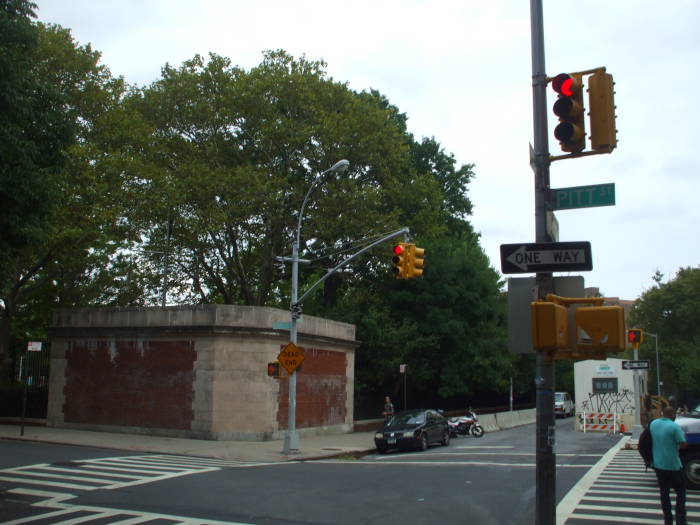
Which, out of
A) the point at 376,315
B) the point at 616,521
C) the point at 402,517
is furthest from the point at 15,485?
the point at 376,315

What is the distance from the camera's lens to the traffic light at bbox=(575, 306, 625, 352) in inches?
256

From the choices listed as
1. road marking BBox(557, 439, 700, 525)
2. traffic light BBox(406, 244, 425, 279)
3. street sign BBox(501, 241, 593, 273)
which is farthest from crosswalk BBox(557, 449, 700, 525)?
traffic light BBox(406, 244, 425, 279)

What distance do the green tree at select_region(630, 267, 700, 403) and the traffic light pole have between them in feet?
209

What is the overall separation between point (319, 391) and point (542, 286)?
23445 millimetres

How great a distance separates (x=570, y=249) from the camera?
7.21 m

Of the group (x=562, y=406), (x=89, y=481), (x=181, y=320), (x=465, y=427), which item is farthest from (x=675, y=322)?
(x=89, y=481)

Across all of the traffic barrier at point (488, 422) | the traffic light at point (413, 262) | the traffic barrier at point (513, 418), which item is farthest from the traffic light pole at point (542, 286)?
the traffic barrier at point (513, 418)

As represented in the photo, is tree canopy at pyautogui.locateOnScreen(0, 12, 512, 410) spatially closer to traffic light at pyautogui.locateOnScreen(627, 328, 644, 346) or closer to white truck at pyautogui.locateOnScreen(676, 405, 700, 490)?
traffic light at pyautogui.locateOnScreen(627, 328, 644, 346)

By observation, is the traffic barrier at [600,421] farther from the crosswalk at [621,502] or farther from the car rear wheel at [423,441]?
the crosswalk at [621,502]

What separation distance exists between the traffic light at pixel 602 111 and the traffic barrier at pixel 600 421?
31.4 m

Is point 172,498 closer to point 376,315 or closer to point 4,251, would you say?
point 4,251

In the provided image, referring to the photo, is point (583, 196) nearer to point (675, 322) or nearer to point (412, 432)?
point (412, 432)

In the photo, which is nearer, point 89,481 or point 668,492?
point 668,492

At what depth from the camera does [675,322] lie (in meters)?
69.4
